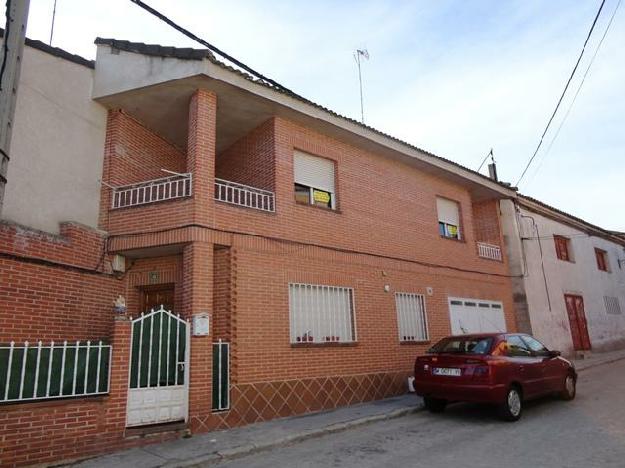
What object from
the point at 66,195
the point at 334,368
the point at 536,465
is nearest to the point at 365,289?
the point at 334,368

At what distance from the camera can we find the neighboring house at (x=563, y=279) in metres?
15.3

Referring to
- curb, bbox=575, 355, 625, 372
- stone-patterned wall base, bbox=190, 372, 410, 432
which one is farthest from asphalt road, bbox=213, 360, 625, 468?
curb, bbox=575, 355, 625, 372

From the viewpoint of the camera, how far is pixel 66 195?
821cm

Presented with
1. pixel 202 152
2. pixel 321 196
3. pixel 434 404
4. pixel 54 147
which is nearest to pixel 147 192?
pixel 202 152

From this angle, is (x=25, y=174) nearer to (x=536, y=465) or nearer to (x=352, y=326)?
(x=352, y=326)

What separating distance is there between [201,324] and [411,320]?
5.74 m

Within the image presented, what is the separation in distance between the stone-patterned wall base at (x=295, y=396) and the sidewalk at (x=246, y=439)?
0.19m

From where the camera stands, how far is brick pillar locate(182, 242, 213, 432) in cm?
718

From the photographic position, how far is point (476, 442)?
245 inches


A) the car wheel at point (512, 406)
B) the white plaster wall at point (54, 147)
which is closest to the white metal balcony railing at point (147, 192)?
the white plaster wall at point (54, 147)

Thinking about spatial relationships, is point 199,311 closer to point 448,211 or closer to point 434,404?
point 434,404

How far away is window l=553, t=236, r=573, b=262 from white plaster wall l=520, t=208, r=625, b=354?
190 mm

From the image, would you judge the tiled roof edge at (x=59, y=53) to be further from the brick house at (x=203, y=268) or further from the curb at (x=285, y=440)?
the curb at (x=285, y=440)

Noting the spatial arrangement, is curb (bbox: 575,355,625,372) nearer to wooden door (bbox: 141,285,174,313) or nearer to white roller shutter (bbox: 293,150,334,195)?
white roller shutter (bbox: 293,150,334,195)
